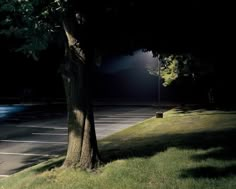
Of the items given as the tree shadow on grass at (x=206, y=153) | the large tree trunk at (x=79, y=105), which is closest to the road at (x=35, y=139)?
Answer: the large tree trunk at (x=79, y=105)

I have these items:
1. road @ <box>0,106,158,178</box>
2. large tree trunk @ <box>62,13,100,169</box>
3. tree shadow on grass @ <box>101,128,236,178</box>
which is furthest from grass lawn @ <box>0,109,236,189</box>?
road @ <box>0,106,158,178</box>

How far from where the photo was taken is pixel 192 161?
8859 millimetres

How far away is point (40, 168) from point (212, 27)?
6390mm

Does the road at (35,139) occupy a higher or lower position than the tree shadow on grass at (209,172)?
lower

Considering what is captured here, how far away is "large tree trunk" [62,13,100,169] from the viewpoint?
8992mm

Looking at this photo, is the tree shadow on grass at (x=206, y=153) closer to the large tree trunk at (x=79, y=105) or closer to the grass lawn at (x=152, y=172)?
the grass lawn at (x=152, y=172)

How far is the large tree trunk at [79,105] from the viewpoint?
29.5ft

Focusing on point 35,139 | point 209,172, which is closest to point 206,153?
point 209,172

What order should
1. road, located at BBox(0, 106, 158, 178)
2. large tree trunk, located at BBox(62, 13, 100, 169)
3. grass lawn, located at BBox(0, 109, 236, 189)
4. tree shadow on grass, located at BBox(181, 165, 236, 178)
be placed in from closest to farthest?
1. grass lawn, located at BBox(0, 109, 236, 189)
2. tree shadow on grass, located at BBox(181, 165, 236, 178)
3. large tree trunk, located at BBox(62, 13, 100, 169)
4. road, located at BBox(0, 106, 158, 178)

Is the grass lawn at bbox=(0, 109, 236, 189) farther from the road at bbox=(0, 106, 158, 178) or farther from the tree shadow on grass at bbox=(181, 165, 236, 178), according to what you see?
the road at bbox=(0, 106, 158, 178)

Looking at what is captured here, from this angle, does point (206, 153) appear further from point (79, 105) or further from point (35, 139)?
point (35, 139)

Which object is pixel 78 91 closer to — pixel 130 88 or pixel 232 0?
pixel 232 0

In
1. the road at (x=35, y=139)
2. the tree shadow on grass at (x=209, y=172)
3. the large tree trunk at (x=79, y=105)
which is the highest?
the large tree trunk at (x=79, y=105)

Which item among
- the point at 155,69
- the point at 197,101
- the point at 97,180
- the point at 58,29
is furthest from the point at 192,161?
the point at 197,101
